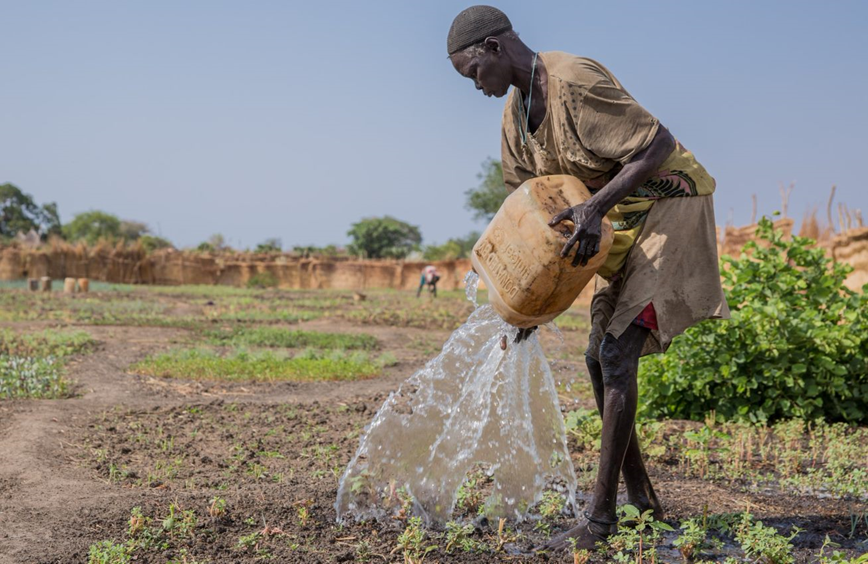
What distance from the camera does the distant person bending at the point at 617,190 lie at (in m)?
2.75

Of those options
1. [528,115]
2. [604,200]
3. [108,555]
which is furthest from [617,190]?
[108,555]

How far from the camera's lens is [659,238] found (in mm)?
2928

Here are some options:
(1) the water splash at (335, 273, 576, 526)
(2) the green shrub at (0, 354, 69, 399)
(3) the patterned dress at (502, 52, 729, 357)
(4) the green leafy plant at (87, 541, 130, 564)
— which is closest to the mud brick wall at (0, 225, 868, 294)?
(2) the green shrub at (0, 354, 69, 399)

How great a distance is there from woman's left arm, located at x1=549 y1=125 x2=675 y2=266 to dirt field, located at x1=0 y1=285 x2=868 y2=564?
1077 mm

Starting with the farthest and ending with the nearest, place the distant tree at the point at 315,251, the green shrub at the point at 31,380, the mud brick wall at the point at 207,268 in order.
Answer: the distant tree at the point at 315,251 → the mud brick wall at the point at 207,268 → the green shrub at the point at 31,380

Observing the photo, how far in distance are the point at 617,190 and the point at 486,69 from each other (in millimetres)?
653

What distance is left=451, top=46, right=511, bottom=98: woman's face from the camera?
9.37ft

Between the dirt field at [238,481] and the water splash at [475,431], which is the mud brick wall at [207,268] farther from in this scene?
the water splash at [475,431]

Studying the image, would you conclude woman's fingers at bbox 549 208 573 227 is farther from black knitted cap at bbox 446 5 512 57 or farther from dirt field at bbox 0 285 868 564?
dirt field at bbox 0 285 868 564

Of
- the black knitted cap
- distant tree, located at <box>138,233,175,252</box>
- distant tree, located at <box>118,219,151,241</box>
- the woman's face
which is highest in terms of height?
distant tree, located at <box>118,219,151,241</box>

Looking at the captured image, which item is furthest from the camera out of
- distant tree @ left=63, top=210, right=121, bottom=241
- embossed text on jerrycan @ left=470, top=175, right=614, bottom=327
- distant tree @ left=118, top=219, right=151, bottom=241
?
distant tree @ left=118, top=219, right=151, bottom=241

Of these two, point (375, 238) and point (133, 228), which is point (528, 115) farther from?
point (133, 228)

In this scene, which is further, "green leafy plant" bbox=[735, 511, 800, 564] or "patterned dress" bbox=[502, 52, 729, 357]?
"patterned dress" bbox=[502, 52, 729, 357]

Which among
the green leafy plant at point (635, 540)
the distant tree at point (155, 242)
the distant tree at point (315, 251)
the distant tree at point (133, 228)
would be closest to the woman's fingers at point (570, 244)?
the green leafy plant at point (635, 540)
